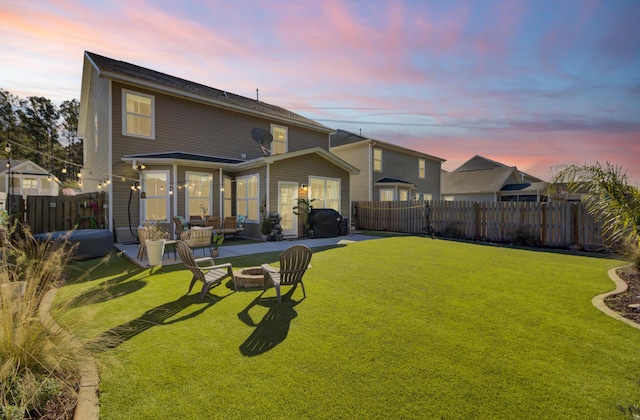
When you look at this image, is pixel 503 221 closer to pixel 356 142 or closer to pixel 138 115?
pixel 356 142

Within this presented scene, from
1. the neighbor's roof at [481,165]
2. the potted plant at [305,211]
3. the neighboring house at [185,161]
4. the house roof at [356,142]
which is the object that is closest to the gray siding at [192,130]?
the neighboring house at [185,161]

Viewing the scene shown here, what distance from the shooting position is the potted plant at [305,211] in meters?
13.0

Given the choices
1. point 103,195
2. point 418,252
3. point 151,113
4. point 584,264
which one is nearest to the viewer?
point 584,264

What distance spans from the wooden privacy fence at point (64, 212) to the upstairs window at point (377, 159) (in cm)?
1666

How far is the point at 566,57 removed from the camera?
1056cm

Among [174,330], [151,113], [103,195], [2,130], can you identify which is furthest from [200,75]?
[2,130]

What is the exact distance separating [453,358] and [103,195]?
13.3 meters

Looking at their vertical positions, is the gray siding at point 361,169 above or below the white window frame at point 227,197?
above

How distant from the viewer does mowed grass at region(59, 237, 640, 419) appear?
2258 mm

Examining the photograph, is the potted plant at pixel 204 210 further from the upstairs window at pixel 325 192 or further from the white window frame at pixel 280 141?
the white window frame at pixel 280 141

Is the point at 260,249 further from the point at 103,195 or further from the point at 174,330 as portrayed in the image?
the point at 103,195

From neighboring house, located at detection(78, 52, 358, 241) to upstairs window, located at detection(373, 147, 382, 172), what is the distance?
6847mm

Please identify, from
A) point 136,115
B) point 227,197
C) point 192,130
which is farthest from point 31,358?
point 192,130

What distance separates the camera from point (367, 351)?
3.07 meters
